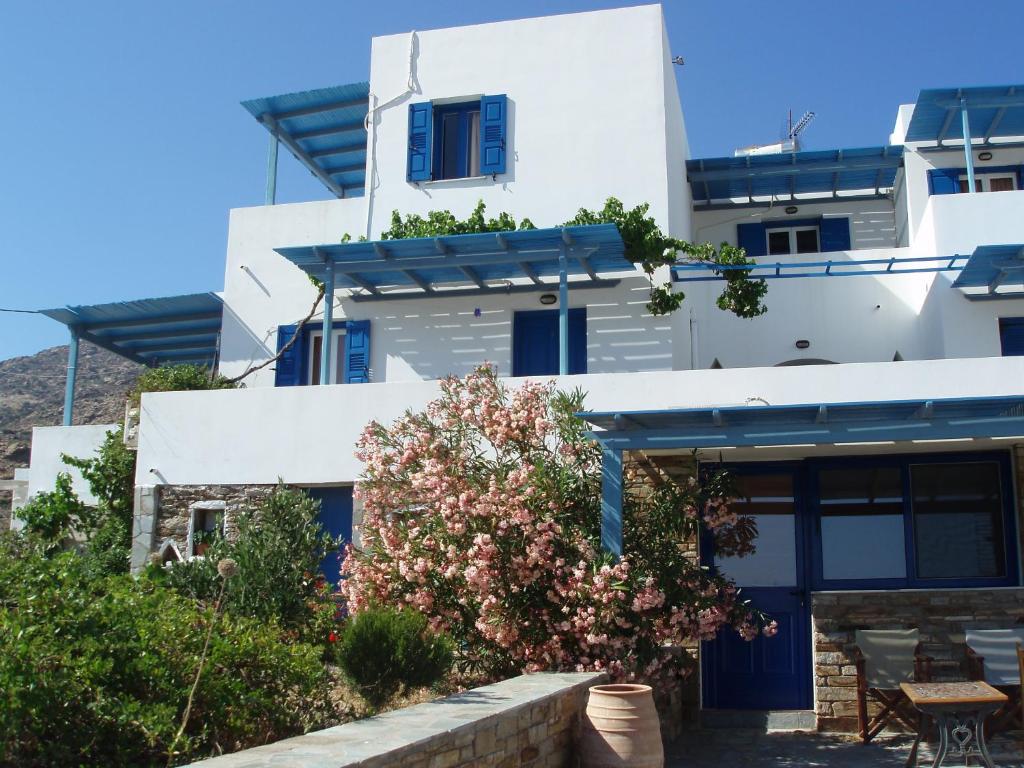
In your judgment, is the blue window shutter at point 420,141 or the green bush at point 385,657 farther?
the blue window shutter at point 420,141

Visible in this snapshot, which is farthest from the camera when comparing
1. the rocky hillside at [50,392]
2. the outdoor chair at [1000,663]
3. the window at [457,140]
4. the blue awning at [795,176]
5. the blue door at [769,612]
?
the rocky hillside at [50,392]

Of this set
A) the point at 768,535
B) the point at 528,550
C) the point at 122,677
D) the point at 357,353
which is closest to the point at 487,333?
the point at 357,353

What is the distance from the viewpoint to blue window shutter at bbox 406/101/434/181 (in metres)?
15.2

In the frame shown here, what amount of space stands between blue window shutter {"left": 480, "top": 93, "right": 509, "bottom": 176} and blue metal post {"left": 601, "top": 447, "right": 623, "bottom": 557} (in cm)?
771

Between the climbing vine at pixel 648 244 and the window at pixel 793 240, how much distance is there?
11.9 feet

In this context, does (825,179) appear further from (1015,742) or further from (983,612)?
(1015,742)

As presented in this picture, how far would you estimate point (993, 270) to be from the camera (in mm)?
13211

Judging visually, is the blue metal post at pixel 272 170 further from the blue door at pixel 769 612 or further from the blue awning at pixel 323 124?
the blue door at pixel 769 612

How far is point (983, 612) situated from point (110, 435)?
12204 millimetres

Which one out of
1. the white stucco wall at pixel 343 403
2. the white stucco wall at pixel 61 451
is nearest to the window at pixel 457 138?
the white stucco wall at pixel 343 403

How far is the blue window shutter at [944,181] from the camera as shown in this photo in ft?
53.1

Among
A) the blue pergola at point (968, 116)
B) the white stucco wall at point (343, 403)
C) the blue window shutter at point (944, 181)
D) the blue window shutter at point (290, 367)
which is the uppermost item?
the blue pergola at point (968, 116)

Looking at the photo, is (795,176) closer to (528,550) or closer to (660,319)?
(660,319)

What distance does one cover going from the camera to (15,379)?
4138 cm
